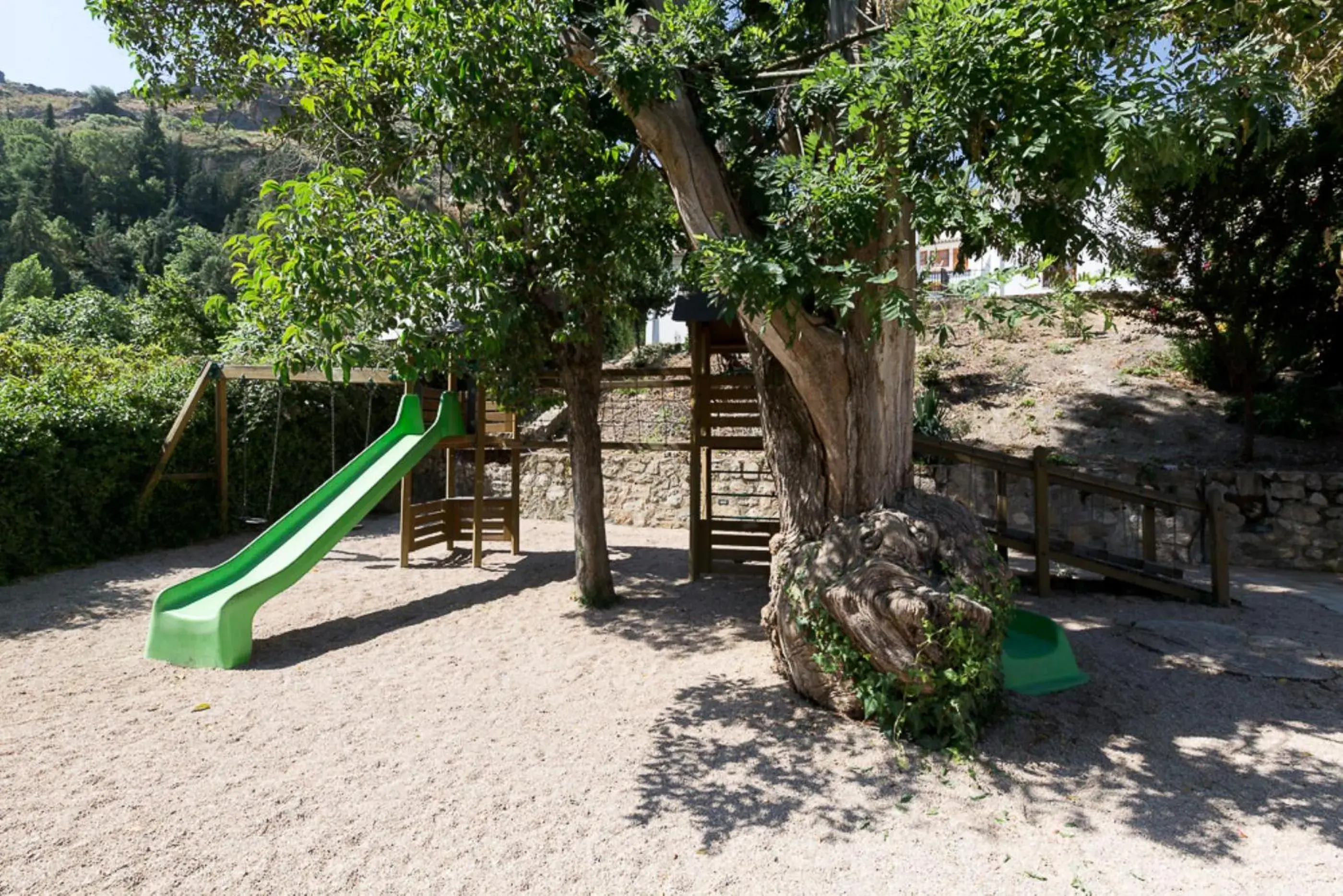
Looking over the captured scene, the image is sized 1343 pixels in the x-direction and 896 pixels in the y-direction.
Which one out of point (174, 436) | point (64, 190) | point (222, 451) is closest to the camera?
point (174, 436)

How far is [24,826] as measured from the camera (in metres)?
3.21

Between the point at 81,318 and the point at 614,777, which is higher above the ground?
the point at 81,318

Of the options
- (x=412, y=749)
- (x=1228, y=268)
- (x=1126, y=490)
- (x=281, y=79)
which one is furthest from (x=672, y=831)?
(x=1228, y=268)

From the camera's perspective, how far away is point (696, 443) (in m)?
7.62

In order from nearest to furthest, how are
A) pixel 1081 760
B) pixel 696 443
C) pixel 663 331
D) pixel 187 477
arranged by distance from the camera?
pixel 1081 760 → pixel 696 443 → pixel 187 477 → pixel 663 331

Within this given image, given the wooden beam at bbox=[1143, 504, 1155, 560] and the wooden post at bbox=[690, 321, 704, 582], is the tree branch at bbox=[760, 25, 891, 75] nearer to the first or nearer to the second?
the wooden post at bbox=[690, 321, 704, 582]

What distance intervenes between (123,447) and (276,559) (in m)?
3.75

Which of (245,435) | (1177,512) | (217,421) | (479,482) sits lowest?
(1177,512)

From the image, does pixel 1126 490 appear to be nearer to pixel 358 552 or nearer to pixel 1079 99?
pixel 1079 99

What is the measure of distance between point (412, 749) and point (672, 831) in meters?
1.45

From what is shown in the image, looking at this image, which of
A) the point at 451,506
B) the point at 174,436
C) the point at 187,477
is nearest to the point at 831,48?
the point at 451,506

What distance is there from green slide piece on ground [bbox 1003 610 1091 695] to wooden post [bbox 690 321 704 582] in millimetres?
3039

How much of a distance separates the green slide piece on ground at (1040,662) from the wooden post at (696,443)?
3039mm

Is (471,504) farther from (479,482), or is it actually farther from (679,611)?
(679,611)
